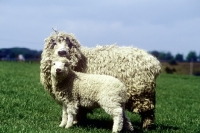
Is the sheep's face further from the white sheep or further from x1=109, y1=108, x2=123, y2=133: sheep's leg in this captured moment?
x1=109, y1=108, x2=123, y2=133: sheep's leg

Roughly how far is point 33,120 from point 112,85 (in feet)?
5.81

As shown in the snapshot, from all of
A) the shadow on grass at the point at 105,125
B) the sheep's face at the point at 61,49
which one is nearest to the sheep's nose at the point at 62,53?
the sheep's face at the point at 61,49

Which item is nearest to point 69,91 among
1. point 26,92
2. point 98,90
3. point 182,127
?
point 98,90

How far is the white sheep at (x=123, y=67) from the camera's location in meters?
8.34

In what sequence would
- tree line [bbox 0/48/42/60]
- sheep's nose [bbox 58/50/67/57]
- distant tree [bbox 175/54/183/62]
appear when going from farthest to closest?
distant tree [bbox 175/54/183/62] < tree line [bbox 0/48/42/60] < sheep's nose [bbox 58/50/67/57]

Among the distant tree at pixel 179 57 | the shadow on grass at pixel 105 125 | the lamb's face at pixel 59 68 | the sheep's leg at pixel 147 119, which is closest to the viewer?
the lamb's face at pixel 59 68

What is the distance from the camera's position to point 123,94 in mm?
A: 7504

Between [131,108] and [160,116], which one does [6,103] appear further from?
[160,116]

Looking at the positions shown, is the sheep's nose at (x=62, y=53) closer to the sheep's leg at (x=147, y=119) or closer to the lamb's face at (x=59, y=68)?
the lamb's face at (x=59, y=68)

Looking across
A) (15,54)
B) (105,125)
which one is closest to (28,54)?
(15,54)

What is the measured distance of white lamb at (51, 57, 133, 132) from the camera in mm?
7344

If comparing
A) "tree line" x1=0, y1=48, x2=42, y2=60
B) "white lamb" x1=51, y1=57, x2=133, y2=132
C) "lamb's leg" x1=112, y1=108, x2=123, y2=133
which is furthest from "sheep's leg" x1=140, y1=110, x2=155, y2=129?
"tree line" x1=0, y1=48, x2=42, y2=60

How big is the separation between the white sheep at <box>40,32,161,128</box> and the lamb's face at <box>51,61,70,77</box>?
0.47 m

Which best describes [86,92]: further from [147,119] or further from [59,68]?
[147,119]
